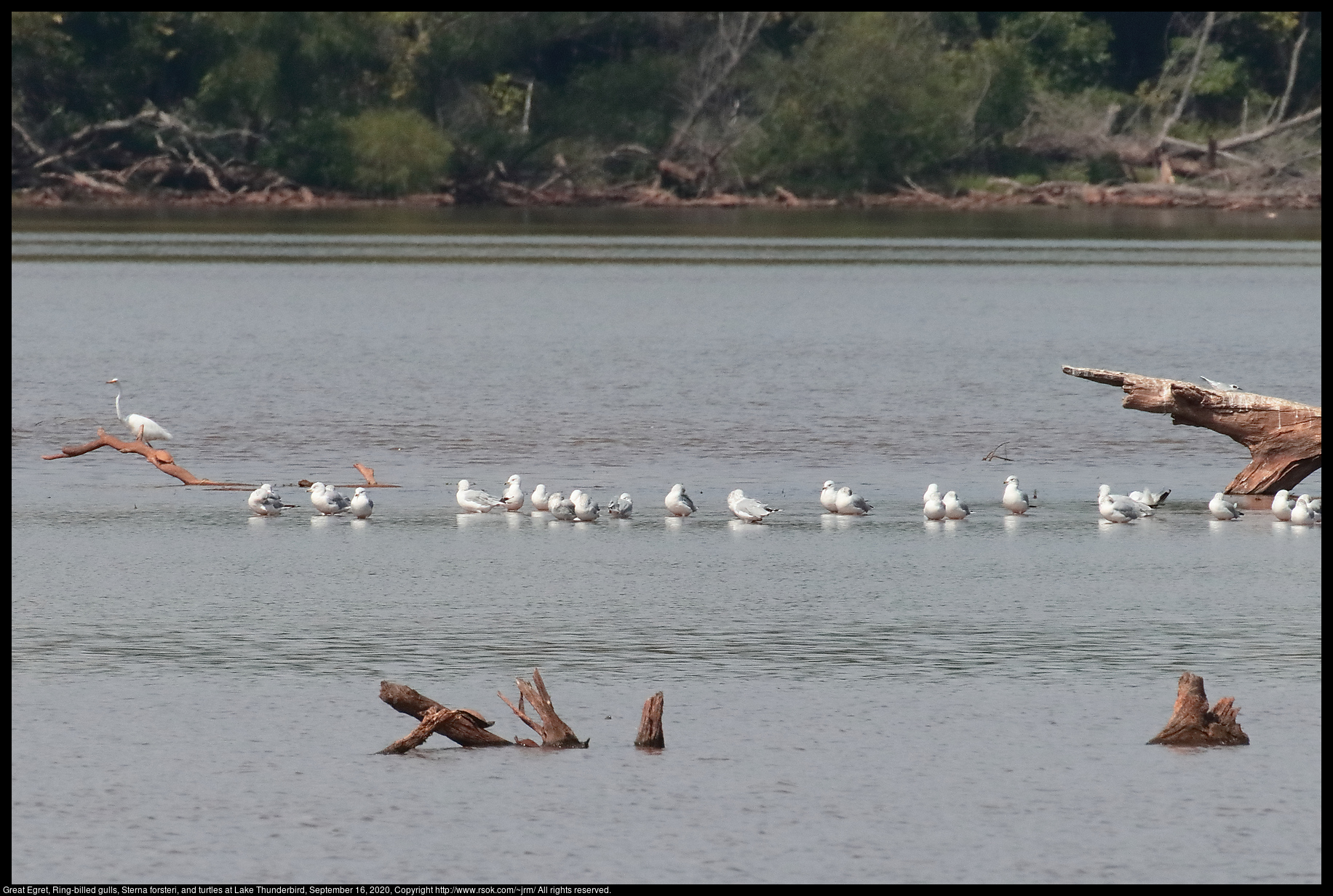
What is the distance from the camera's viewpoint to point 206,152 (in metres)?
71.2

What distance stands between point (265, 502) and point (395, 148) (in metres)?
56.0

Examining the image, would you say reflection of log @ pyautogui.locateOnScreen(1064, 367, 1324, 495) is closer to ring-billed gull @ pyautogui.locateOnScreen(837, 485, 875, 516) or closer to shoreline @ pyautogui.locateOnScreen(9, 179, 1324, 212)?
ring-billed gull @ pyautogui.locateOnScreen(837, 485, 875, 516)

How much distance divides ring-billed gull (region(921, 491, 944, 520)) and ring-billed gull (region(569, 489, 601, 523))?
2249 millimetres

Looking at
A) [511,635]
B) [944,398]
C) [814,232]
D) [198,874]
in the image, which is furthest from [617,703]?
[814,232]

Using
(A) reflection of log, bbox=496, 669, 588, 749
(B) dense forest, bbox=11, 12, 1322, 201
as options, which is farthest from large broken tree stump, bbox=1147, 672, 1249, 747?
(B) dense forest, bbox=11, 12, 1322, 201

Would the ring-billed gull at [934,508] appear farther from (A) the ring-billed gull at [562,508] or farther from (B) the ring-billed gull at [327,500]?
(B) the ring-billed gull at [327,500]

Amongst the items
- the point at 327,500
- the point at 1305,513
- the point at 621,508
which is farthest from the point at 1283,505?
the point at 327,500

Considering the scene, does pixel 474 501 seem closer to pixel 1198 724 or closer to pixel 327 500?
pixel 327 500

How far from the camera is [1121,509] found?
16703mm

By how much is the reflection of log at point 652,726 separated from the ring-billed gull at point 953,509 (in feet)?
22.3

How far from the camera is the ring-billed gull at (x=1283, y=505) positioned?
16.7m

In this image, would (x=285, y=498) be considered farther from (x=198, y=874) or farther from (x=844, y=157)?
(x=844, y=157)

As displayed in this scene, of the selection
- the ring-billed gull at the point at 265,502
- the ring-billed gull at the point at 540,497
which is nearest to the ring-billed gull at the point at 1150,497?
the ring-billed gull at the point at 540,497

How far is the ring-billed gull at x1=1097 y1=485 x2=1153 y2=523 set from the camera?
16703 millimetres
